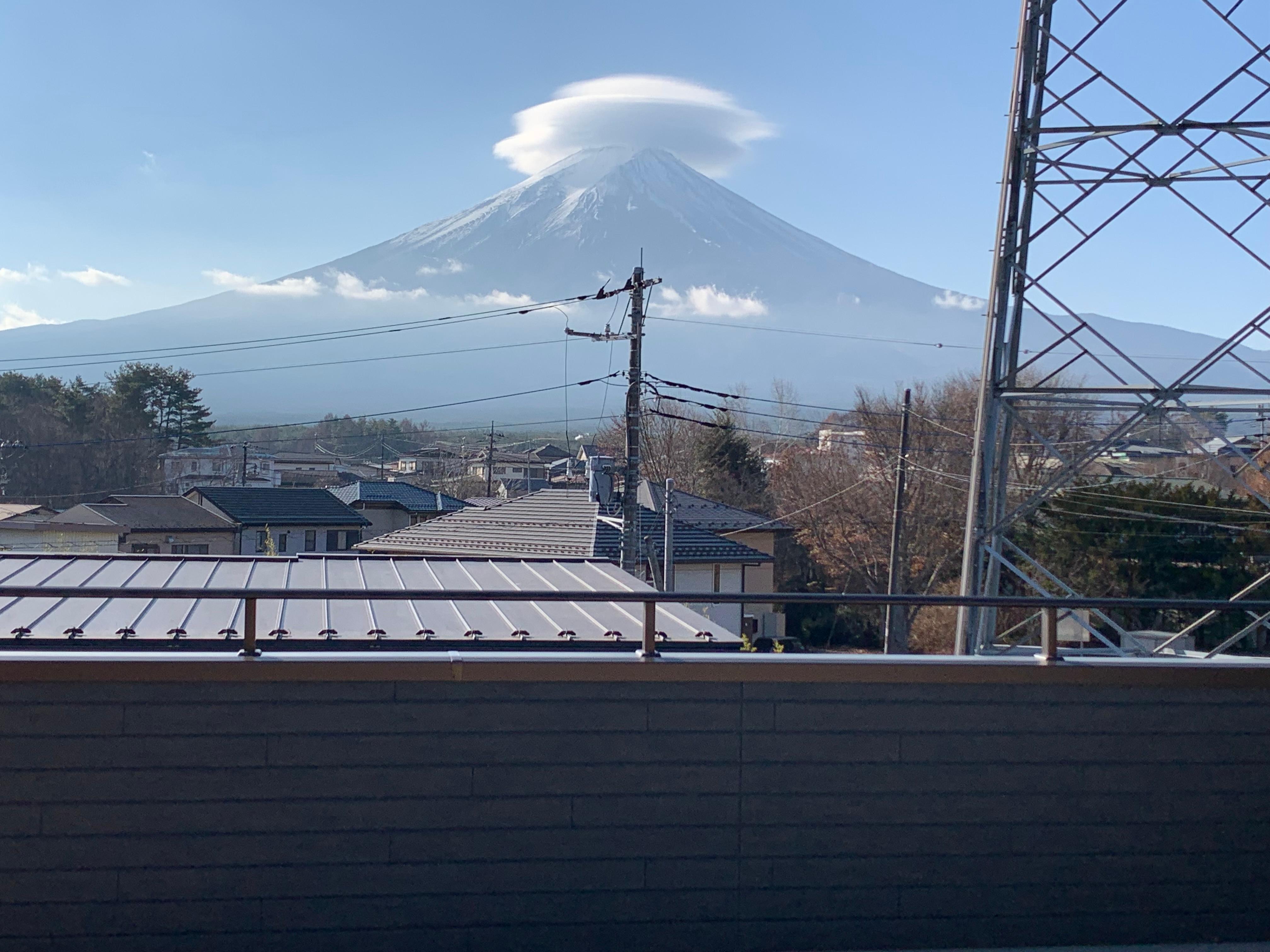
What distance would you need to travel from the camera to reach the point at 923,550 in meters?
27.5

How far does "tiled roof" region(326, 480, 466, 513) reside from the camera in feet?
114

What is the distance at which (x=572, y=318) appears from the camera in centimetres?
19950

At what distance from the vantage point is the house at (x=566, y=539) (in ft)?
58.6

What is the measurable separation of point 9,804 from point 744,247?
544 feet

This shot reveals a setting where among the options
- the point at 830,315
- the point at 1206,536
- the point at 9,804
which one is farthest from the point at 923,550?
the point at 830,315

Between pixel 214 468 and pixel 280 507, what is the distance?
796 inches

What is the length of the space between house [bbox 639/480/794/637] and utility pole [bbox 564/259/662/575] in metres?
3.29

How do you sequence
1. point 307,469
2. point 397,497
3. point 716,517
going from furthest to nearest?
point 307,469, point 397,497, point 716,517

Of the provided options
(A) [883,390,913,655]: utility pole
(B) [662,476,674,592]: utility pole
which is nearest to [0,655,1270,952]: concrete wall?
(B) [662,476,674,592]: utility pole

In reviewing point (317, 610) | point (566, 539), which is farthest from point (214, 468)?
point (317, 610)

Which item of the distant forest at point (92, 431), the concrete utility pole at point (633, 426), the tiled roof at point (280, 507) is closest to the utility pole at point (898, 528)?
the concrete utility pole at point (633, 426)

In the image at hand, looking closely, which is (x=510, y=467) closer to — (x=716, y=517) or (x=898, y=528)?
(x=716, y=517)

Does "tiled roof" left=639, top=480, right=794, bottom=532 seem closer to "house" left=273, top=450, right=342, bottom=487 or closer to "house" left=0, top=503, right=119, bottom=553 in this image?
"house" left=0, top=503, right=119, bottom=553

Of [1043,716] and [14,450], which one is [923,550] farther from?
[14,450]
